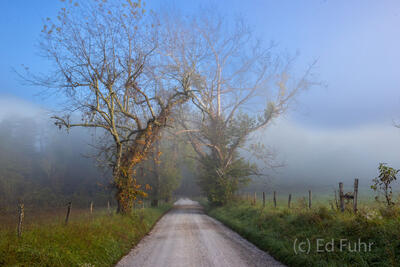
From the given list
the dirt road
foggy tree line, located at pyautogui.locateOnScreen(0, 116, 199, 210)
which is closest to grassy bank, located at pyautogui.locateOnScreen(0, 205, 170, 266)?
the dirt road

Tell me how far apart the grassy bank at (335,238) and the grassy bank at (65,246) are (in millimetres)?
5098

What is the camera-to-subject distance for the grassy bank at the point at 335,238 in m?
5.55

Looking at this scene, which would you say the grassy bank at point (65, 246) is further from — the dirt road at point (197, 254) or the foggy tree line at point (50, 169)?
the foggy tree line at point (50, 169)

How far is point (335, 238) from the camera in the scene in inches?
270

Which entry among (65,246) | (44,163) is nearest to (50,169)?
(44,163)

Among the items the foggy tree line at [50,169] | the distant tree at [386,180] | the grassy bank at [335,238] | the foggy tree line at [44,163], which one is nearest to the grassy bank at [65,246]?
the grassy bank at [335,238]

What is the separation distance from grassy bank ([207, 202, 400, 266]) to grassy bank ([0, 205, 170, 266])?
5.10 m

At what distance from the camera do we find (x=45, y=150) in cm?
6856

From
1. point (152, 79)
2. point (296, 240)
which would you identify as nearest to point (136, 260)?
point (296, 240)

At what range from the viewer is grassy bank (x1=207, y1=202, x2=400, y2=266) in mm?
5547
